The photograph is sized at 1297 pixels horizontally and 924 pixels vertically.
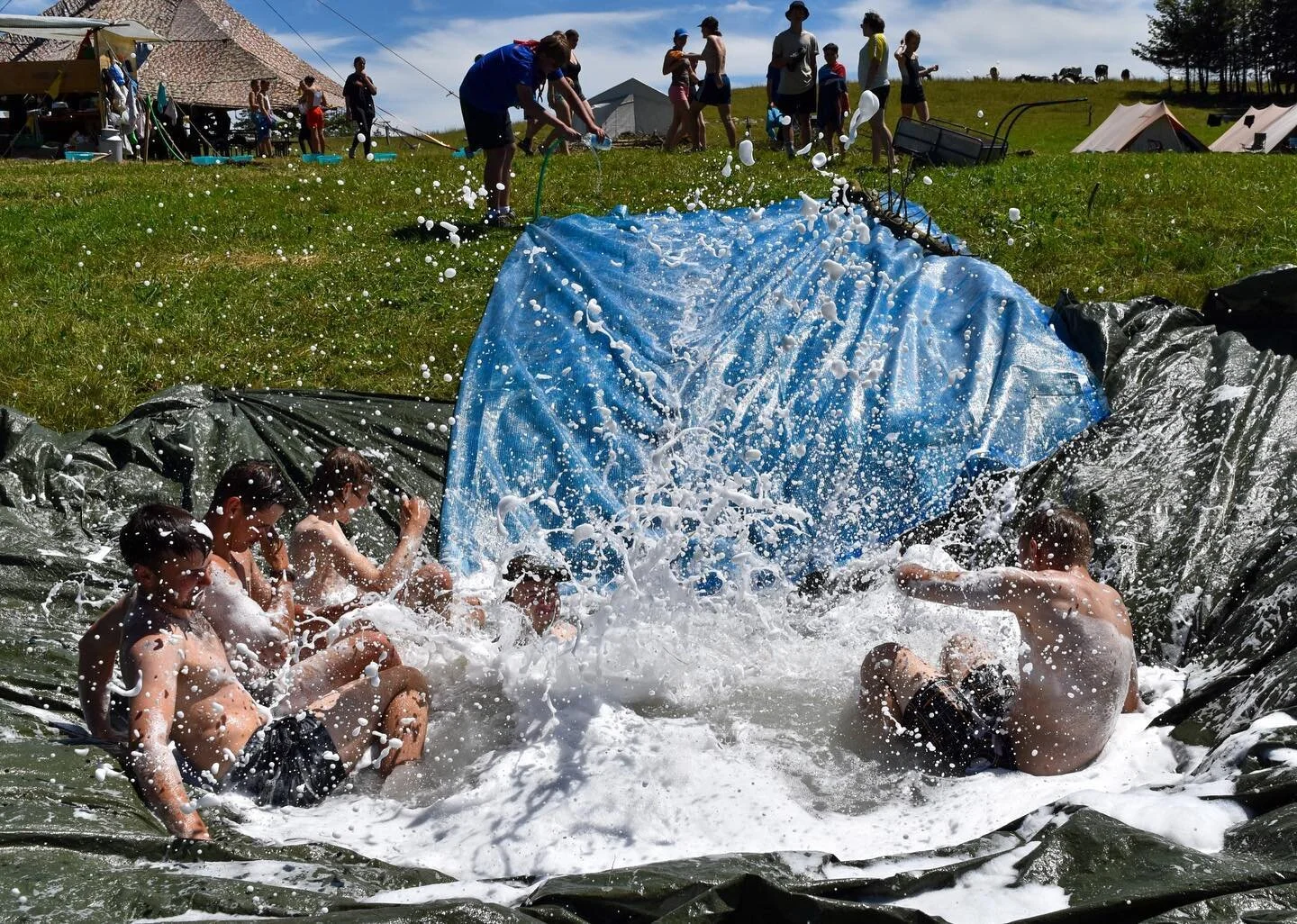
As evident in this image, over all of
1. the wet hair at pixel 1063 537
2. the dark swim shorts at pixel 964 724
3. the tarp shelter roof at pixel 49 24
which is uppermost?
the tarp shelter roof at pixel 49 24

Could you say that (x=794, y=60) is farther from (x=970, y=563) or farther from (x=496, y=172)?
(x=970, y=563)

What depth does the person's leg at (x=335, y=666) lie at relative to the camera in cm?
431

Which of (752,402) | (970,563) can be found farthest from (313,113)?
(970,563)

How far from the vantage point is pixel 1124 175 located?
35.2ft

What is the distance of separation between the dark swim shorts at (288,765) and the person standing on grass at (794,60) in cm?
1020

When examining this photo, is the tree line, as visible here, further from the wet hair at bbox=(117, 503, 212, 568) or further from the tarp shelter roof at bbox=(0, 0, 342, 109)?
the wet hair at bbox=(117, 503, 212, 568)

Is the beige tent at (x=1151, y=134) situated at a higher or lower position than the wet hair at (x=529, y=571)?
higher

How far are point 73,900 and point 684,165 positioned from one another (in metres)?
10.7

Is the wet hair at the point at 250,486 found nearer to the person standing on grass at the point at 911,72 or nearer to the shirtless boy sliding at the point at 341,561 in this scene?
the shirtless boy sliding at the point at 341,561

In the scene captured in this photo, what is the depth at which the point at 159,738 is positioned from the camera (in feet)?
11.7

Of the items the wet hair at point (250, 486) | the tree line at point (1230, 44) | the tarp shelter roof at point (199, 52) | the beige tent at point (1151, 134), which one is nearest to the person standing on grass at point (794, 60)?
the beige tent at point (1151, 134)

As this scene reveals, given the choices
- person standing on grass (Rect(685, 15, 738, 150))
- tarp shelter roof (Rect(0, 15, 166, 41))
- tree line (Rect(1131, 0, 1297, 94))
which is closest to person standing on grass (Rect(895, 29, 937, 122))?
person standing on grass (Rect(685, 15, 738, 150))

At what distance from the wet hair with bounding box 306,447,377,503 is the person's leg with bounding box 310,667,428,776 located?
992mm

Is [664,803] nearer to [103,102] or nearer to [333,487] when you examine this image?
[333,487]
